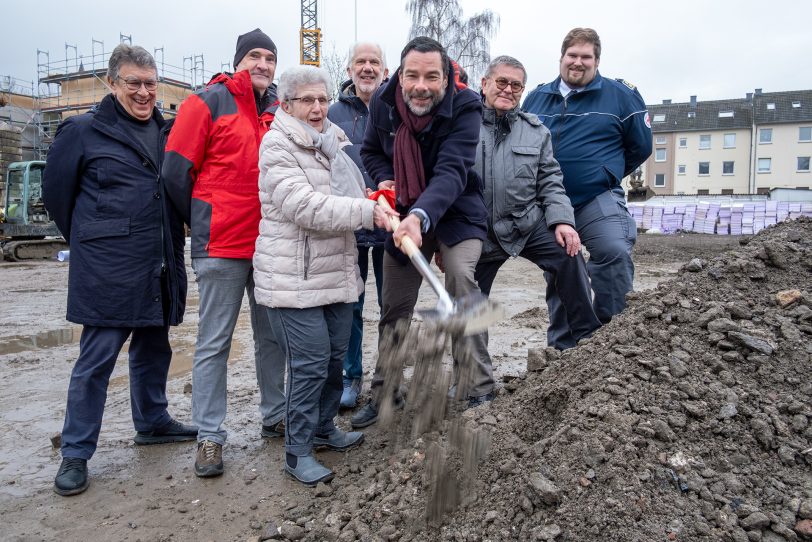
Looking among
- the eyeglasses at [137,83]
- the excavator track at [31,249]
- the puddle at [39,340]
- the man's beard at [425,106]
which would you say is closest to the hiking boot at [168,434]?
the eyeglasses at [137,83]

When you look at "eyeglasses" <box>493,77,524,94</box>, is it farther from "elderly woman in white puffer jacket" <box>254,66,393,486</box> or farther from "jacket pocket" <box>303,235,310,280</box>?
"jacket pocket" <box>303,235,310,280</box>

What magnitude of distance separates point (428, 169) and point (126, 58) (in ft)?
5.41

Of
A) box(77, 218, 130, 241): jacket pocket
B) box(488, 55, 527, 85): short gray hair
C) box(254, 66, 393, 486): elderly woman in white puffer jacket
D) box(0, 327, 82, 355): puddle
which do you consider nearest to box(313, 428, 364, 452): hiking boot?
box(254, 66, 393, 486): elderly woman in white puffer jacket

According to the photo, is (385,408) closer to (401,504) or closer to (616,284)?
(401,504)

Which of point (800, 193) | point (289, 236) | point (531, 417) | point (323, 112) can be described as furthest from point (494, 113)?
point (800, 193)

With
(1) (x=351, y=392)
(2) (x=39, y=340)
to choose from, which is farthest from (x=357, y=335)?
(2) (x=39, y=340)

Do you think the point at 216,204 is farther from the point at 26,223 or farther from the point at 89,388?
the point at 26,223

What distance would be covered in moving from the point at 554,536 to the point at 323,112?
215 cm

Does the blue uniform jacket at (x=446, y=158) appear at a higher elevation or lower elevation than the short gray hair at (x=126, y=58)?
lower

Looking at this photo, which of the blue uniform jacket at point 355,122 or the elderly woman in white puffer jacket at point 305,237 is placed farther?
the blue uniform jacket at point 355,122

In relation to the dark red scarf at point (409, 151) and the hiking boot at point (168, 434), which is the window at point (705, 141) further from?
the hiking boot at point (168, 434)

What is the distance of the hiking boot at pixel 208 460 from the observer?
322 centimetres

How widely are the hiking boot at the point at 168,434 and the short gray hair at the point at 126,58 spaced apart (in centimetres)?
198

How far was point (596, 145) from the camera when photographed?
416cm
